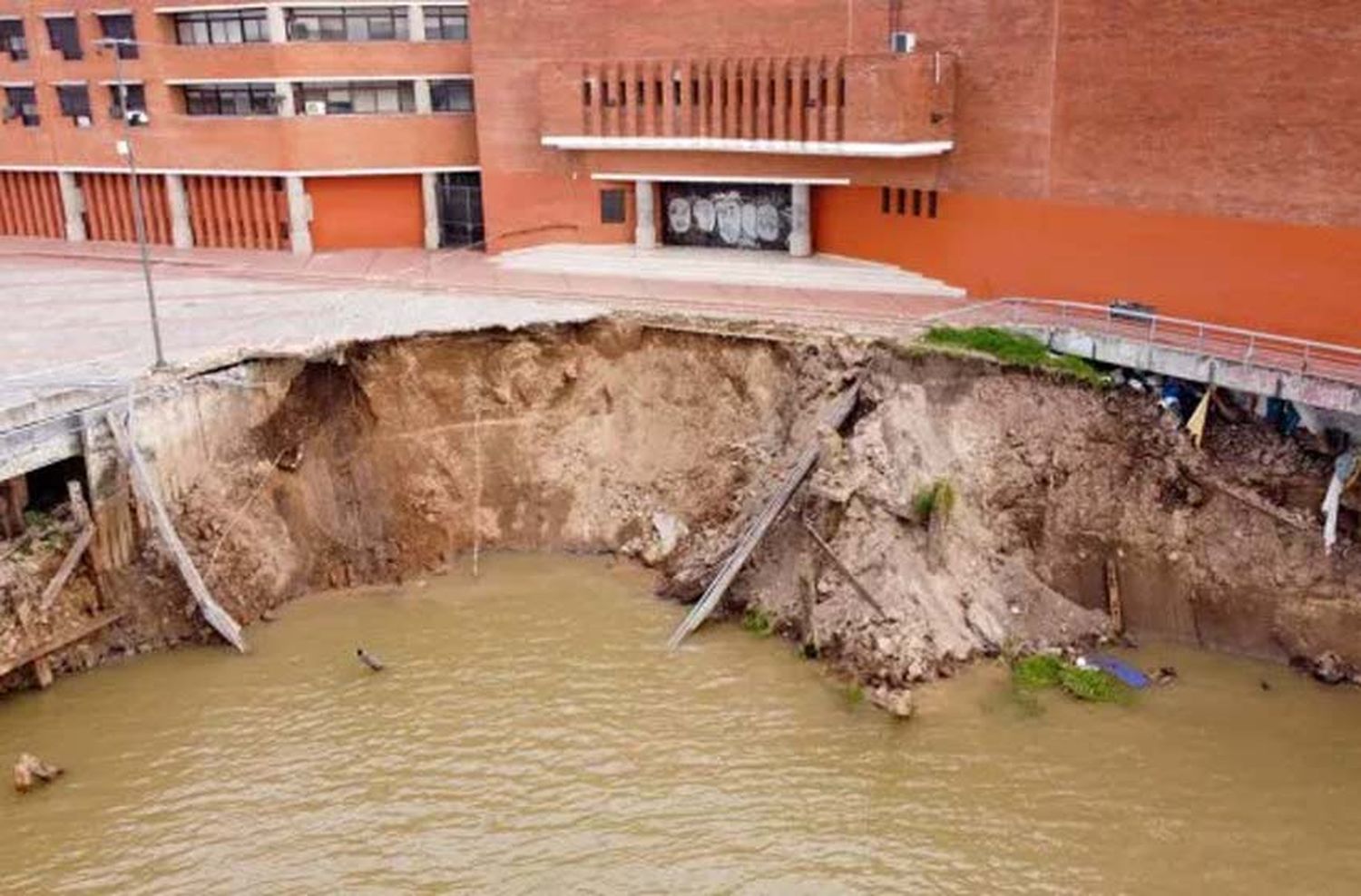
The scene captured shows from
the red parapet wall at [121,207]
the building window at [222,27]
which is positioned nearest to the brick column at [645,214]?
the building window at [222,27]

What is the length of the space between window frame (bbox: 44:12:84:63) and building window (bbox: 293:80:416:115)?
33.5ft

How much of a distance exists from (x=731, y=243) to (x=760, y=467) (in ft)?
40.4

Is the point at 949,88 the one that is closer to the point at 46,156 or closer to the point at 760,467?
the point at 760,467

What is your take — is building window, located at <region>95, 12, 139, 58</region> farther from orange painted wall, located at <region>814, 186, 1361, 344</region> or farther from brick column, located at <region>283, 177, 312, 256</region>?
orange painted wall, located at <region>814, 186, 1361, 344</region>

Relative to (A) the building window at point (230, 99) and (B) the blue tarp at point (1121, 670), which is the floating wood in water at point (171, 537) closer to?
(B) the blue tarp at point (1121, 670)

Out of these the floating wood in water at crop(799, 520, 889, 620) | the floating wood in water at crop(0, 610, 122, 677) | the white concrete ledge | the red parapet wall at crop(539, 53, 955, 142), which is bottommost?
the floating wood in water at crop(0, 610, 122, 677)

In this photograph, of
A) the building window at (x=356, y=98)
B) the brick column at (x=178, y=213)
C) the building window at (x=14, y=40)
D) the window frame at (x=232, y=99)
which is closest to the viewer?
the building window at (x=356, y=98)

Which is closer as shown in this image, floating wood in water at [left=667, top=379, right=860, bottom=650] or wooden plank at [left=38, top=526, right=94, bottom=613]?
wooden plank at [left=38, top=526, right=94, bottom=613]

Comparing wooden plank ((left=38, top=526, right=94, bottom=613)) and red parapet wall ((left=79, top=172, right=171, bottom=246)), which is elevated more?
red parapet wall ((left=79, top=172, right=171, bottom=246))

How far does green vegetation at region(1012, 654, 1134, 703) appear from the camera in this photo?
73.7 ft

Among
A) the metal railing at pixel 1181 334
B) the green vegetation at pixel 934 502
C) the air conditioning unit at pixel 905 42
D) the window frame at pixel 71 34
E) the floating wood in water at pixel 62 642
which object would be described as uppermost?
the window frame at pixel 71 34

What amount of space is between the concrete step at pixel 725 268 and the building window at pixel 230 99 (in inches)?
390

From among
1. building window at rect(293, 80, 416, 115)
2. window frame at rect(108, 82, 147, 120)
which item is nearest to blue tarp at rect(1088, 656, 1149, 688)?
building window at rect(293, 80, 416, 115)

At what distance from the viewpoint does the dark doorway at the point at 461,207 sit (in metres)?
41.5
